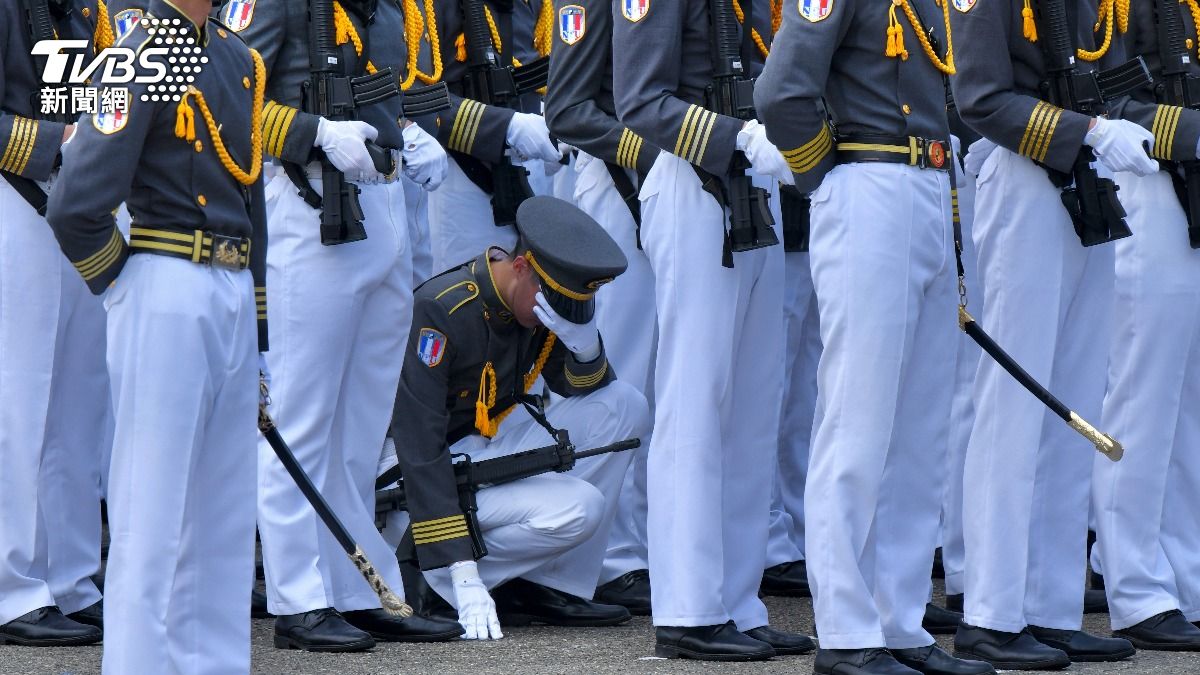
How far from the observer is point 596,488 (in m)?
6.36

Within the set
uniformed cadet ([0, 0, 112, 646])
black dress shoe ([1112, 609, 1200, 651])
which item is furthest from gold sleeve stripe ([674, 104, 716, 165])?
black dress shoe ([1112, 609, 1200, 651])

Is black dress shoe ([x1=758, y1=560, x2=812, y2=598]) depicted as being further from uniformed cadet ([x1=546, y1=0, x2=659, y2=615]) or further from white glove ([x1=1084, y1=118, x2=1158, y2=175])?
white glove ([x1=1084, y1=118, x2=1158, y2=175])

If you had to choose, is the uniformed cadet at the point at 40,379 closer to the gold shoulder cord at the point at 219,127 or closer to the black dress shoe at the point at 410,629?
the black dress shoe at the point at 410,629

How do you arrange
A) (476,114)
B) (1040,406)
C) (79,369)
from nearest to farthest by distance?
(1040,406) < (79,369) < (476,114)

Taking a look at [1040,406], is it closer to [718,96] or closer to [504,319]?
[718,96]

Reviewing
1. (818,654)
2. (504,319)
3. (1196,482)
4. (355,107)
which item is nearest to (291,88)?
(355,107)

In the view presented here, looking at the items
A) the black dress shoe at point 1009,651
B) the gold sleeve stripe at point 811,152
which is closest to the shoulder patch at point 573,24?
the gold sleeve stripe at point 811,152

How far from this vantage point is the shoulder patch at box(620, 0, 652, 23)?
18.5ft

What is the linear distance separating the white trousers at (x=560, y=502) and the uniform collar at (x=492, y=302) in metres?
0.39

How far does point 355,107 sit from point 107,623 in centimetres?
192

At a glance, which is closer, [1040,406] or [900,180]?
[900,180]

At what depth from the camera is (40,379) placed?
5980 millimetres

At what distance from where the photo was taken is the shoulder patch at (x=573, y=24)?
5.96 m

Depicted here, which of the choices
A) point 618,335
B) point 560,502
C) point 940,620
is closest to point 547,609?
point 560,502
